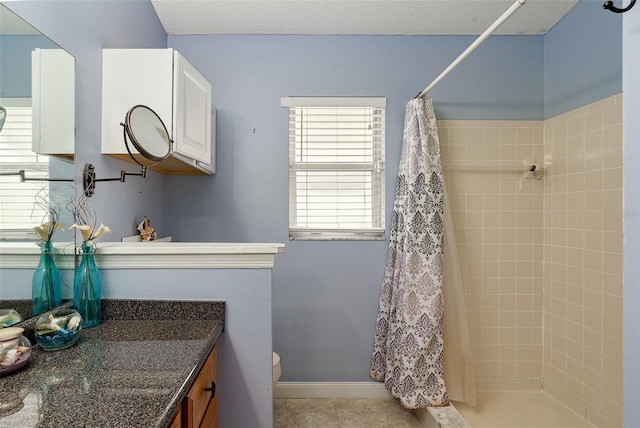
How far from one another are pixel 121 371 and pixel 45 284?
1.70 ft

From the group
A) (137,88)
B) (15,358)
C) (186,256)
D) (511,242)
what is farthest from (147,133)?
(511,242)

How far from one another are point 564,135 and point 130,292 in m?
2.58

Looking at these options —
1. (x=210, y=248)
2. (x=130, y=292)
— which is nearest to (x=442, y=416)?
(x=210, y=248)

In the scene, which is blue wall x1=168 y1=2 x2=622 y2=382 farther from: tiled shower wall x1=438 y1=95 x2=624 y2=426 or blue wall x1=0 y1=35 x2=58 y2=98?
blue wall x1=0 y1=35 x2=58 y2=98

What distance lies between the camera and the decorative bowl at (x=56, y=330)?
957mm

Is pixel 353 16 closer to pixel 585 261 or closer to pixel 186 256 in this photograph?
pixel 186 256

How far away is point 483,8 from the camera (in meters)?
1.99

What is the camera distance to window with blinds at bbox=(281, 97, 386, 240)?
2.27m

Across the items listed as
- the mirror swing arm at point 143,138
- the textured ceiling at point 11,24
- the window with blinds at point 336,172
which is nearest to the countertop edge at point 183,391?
the mirror swing arm at point 143,138

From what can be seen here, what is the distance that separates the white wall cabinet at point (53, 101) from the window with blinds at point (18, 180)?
0.14 feet

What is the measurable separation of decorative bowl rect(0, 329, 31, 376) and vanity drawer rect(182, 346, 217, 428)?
438 mm

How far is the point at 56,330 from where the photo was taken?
0.97 metres

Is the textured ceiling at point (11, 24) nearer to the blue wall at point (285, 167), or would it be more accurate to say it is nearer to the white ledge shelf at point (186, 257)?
the white ledge shelf at point (186, 257)

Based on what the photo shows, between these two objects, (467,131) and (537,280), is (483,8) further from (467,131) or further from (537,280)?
(537,280)
